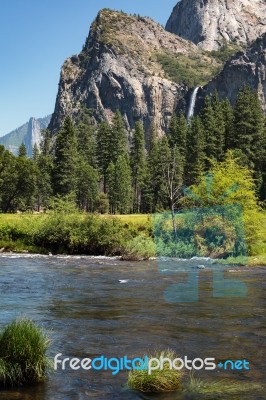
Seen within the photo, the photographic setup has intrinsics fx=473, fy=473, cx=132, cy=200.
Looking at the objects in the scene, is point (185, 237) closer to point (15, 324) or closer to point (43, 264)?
point (43, 264)

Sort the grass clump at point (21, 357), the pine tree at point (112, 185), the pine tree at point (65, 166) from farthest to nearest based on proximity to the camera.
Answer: the pine tree at point (112, 185) < the pine tree at point (65, 166) < the grass clump at point (21, 357)

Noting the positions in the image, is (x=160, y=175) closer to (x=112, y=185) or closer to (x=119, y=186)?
(x=119, y=186)

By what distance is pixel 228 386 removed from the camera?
880 cm

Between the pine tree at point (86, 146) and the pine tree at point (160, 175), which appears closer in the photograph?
the pine tree at point (160, 175)

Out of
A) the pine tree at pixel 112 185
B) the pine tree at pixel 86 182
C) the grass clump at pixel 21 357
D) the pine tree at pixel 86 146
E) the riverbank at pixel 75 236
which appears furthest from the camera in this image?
the pine tree at pixel 86 146

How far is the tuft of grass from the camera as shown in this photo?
8.52m

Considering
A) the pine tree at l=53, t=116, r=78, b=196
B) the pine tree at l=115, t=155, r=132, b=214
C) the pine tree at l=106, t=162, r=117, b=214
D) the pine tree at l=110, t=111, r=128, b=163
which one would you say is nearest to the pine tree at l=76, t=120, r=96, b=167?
the pine tree at l=110, t=111, r=128, b=163

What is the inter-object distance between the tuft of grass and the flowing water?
17 cm

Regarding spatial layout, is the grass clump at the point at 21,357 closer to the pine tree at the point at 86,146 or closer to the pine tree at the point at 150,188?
the pine tree at the point at 150,188

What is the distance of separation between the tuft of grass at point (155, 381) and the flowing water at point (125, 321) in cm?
17

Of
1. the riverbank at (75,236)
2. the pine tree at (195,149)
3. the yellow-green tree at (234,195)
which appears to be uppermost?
the pine tree at (195,149)

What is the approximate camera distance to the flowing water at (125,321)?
9102 mm

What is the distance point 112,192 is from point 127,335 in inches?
3125

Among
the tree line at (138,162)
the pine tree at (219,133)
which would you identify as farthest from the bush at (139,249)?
the pine tree at (219,133)
